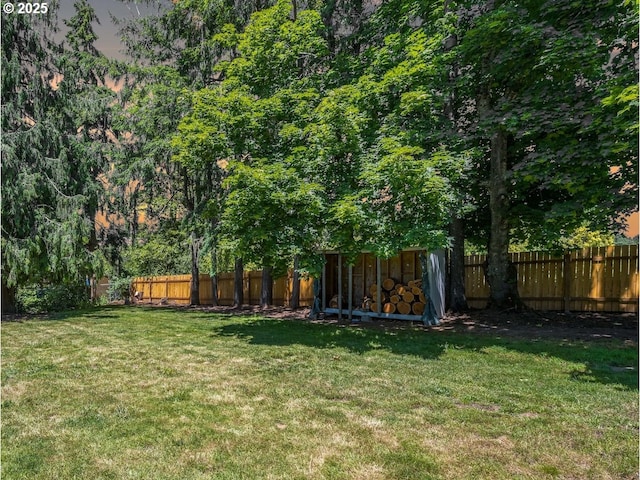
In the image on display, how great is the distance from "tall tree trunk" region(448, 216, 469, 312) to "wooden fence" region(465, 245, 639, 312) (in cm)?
161

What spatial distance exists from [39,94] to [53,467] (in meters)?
11.4

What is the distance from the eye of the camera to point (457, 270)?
10.8m

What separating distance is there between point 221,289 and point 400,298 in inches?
409

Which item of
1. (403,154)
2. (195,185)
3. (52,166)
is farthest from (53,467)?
(195,185)

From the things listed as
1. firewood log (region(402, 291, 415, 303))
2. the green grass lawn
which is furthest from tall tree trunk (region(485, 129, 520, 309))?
the green grass lawn

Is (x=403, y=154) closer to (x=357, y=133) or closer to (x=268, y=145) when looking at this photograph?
(x=357, y=133)

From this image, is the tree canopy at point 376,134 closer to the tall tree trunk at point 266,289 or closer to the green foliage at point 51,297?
the tall tree trunk at point 266,289

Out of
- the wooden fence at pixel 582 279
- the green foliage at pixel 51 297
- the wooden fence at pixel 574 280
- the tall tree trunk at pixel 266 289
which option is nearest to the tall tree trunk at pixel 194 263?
the tall tree trunk at pixel 266 289

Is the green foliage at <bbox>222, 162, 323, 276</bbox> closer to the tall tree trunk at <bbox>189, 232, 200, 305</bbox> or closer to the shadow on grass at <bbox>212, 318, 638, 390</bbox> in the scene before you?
the shadow on grass at <bbox>212, 318, 638, 390</bbox>

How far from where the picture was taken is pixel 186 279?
19.7 m

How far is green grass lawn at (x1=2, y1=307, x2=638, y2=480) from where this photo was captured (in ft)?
8.16

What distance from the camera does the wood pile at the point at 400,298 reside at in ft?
32.1

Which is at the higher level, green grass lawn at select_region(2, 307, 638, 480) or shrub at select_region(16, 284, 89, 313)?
green grass lawn at select_region(2, 307, 638, 480)

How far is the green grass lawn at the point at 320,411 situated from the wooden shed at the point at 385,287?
3309mm
